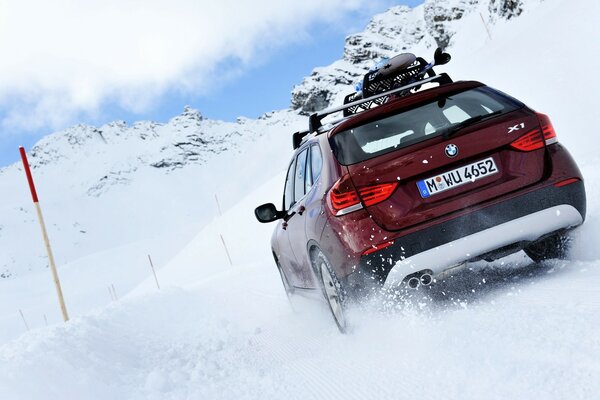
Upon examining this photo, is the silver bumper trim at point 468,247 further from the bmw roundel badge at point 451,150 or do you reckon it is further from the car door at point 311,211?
the car door at point 311,211

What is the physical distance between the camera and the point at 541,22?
59.2 ft

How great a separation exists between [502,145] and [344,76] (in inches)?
4580

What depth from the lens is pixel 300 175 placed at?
5.02 m

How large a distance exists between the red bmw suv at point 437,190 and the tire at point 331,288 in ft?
0.43

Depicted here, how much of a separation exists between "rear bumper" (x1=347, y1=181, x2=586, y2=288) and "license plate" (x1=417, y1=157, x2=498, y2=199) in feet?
0.67

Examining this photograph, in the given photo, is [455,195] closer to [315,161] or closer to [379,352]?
[379,352]

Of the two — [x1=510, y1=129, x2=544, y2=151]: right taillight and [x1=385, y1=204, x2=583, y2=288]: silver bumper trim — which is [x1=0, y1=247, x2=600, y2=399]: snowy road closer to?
[x1=385, y1=204, x2=583, y2=288]: silver bumper trim

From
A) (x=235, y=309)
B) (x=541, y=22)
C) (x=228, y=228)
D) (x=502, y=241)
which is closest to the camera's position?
(x=502, y=241)

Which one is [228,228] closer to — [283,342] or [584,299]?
[283,342]

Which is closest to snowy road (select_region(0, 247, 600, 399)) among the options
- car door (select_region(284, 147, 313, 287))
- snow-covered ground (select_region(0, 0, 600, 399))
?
snow-covered ground (select_region(0, 0, 600, 399))

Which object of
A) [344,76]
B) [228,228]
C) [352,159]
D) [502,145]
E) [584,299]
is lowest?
[584,299]

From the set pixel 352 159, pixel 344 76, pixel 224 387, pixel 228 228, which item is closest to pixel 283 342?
pixel 224 387

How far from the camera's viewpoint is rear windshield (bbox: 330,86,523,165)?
3.69 metres

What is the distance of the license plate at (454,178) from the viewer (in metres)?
3.52
